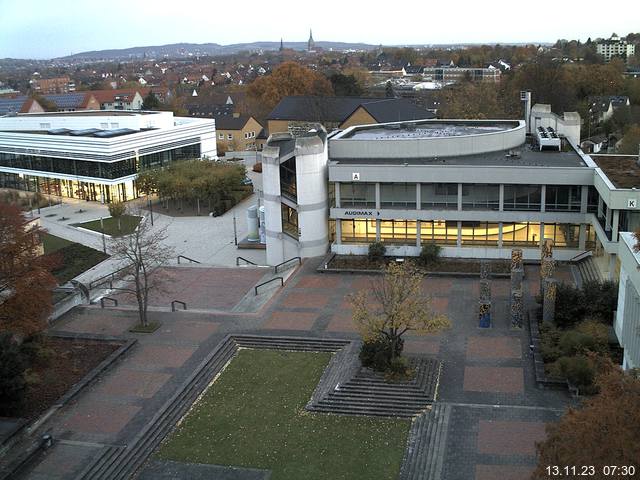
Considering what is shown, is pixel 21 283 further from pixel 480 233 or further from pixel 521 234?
pixel 521 234

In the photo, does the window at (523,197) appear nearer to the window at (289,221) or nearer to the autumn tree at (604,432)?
the window at (289,221)

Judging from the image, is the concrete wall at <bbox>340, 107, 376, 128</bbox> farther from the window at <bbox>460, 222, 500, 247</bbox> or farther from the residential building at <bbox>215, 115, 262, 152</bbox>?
the window at <bbox>460, 222, 500, 247</bbox>

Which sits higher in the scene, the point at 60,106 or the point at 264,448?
the point at 60,106

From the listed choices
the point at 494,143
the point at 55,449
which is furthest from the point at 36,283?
the point at 494,143

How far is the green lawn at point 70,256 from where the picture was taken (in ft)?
139

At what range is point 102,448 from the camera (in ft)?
72.0

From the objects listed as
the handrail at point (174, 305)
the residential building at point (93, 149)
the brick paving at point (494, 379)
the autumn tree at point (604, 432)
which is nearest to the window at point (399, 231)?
the handrail at point (174, 305)

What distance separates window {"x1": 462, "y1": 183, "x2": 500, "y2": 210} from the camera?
38.0 metres

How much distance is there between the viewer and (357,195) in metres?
39.7

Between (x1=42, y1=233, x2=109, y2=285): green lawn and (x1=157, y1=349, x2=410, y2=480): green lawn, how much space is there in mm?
19252

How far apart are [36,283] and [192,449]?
9.60 metres

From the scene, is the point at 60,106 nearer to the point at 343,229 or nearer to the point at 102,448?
the point at 343,229

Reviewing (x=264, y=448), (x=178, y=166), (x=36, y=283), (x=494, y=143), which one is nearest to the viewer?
(x=264, y=448)

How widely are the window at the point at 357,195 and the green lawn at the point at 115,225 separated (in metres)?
19.0
